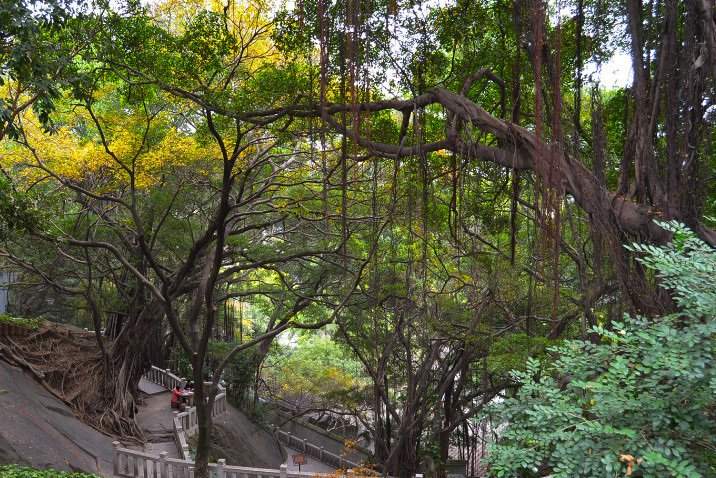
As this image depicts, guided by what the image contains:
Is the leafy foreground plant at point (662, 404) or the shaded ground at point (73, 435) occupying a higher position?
the leafy foreground plant at point (662, 404)

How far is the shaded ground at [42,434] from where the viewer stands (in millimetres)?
6301

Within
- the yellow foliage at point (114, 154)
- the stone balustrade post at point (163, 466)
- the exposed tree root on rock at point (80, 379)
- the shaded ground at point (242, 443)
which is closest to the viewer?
the stone balustrade post at point (163, 466)

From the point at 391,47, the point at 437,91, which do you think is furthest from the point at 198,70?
the point at 437,91

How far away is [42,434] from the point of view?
6891 mm

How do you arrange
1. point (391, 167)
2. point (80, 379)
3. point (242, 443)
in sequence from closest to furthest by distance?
point (391, 167), point (80, 379), point (242, 443)

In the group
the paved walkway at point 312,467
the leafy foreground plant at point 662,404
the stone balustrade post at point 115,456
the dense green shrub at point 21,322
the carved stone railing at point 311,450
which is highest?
the dense green shrub at point 21,322

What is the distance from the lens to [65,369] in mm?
9648

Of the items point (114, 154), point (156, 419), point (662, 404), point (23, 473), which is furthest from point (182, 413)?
point (662, 404)

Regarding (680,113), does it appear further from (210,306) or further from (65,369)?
(65,369)

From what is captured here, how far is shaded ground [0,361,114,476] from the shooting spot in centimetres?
630

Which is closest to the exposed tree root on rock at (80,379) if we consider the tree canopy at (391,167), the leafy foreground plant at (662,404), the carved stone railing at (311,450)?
the tree canopy at (391,167)

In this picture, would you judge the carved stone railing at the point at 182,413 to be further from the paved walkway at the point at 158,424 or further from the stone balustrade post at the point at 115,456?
the stone balustrade post at the point at 115,456

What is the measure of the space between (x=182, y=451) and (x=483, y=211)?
228 inches

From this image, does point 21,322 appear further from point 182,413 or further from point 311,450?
point 311,450
